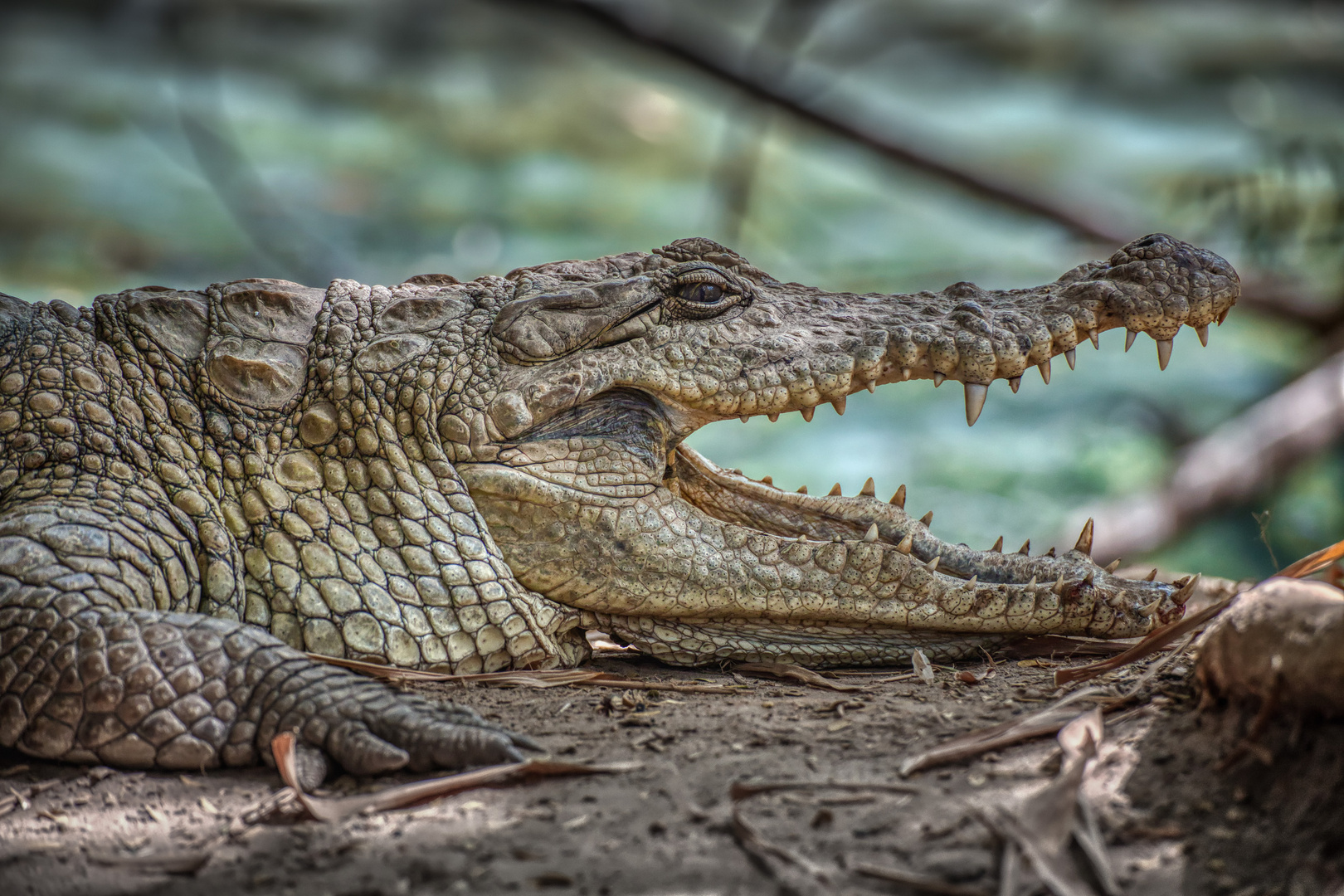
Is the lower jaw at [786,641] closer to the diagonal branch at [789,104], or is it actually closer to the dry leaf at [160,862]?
the dry leaf at [160,862]

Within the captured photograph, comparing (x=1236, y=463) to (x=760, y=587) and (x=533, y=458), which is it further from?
(x=533, y=458)

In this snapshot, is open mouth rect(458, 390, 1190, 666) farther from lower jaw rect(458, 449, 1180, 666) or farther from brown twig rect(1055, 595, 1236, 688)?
brown twig rect(1055, 595, 1236, 688)

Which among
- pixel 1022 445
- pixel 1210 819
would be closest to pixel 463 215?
pixel 1022 445

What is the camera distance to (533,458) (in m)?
2.78

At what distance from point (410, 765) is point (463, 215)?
8492 millimetres

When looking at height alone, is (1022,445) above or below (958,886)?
above

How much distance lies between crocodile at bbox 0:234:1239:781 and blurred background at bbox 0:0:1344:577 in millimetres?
4766

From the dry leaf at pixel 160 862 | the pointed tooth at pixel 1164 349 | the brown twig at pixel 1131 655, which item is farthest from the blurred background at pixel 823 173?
the dry leaf at pixel 160 862

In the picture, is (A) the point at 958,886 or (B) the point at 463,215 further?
(B) the point at 463,215

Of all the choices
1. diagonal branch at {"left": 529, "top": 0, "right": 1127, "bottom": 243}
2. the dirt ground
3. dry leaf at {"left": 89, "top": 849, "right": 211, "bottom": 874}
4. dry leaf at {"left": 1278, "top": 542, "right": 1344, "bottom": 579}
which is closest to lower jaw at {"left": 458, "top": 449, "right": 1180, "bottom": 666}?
dry leaf at {"left": 1278, "top": 542, "right": 1344, "bottom": 579}

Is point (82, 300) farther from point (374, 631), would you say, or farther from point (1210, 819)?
point (1210, 819)

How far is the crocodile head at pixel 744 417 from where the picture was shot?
2744 millimetres

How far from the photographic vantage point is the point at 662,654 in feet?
9.29

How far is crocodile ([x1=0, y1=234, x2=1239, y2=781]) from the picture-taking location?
2561 mm
